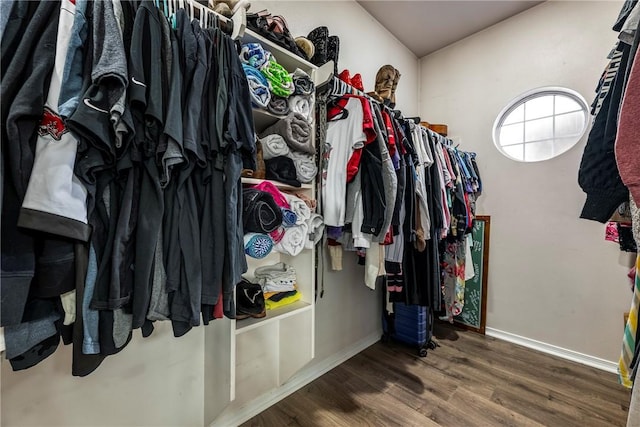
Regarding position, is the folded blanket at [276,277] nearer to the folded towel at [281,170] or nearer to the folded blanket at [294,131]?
the folded towel at [281,170]

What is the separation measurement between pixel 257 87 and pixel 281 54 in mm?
293

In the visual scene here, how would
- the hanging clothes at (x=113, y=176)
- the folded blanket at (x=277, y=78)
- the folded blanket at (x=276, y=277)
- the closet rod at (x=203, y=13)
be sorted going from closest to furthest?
the hanging clothes at (x=113, y=176) < the closet rod at (x=203, y=13) < the folded blanket at (x=277, y=78) < the folded blanket at (x=276, y=277)

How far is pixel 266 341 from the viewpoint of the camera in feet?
5.00

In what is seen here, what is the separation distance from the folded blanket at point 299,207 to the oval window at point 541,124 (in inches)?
87.0

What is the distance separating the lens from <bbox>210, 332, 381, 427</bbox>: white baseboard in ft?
4.53

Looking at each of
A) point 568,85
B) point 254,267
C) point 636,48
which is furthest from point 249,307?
point 568,85

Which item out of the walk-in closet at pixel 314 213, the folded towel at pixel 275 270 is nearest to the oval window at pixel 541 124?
the walk-in closet at pixel 314 213

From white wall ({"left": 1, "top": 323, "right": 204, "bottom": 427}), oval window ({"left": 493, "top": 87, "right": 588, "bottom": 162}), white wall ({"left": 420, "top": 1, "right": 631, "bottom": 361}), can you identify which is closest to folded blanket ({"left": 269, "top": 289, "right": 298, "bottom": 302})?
white wall ({"left": 1, "top": 323, "right": 204, "bottom": 427})

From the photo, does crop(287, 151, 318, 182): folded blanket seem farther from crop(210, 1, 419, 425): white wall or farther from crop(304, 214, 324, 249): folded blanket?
crop(210, 1, 419, 425): white wall

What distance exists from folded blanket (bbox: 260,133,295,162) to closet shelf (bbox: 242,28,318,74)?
39 centimetres

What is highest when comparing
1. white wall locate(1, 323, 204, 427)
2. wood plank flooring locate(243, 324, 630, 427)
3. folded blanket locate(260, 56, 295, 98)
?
folded blanket locate(260, 56, 295, 98)

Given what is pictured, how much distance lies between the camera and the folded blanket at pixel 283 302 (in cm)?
126

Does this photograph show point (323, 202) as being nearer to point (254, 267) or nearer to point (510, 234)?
point (254, 267)

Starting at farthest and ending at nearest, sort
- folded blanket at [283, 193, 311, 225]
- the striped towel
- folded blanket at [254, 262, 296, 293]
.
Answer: folded blanket at [254, 262, 296, 293], folded blanket at [283, 193, 311, 225], the striped towel
